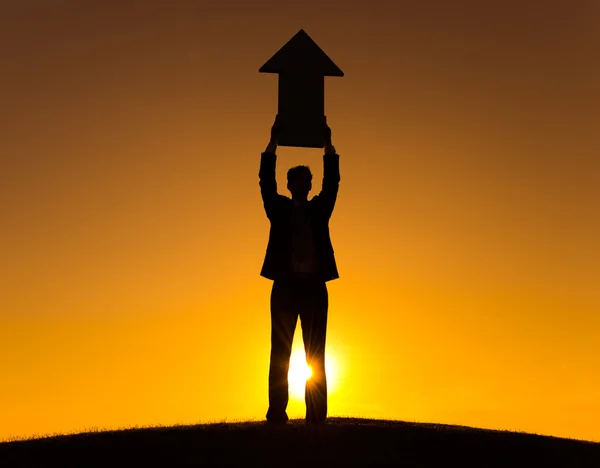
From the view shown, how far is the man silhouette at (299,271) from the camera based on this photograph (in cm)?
1288

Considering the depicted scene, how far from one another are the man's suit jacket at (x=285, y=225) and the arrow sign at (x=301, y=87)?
0.76 metres

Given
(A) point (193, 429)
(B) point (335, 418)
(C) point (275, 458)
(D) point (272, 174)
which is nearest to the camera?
(C) point (275, 458)

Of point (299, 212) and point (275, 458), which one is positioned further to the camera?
point (299, 212)

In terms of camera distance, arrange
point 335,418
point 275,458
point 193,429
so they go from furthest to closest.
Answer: point 335,418
point 193,429
point 275,458

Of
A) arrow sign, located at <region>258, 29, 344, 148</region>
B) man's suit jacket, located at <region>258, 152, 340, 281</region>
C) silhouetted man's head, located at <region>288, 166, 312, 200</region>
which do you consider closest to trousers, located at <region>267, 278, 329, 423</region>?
man's suit jacket, located at <region>258, 152, 340, 281</region>

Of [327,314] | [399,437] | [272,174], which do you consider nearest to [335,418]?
[399,437]

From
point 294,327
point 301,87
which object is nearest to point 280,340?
point 294,327

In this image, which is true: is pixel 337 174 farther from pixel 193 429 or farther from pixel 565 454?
pixel 565 454

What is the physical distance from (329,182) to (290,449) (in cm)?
420

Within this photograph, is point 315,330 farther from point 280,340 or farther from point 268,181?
point 268,181

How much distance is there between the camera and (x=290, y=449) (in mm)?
12523

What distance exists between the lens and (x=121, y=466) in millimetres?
12547

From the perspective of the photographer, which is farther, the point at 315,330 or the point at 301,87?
the point at 301,87

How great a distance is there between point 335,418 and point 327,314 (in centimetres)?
647
